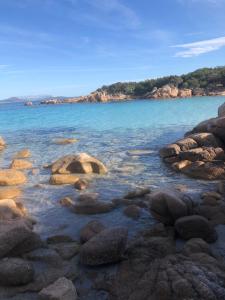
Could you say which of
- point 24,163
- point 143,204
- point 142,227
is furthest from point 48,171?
point 142,227

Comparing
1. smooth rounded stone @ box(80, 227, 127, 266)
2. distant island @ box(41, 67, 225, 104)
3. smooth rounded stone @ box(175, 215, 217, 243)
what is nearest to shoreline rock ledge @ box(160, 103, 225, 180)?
smooth rounded stone @ box(175, 215, 217, 243)

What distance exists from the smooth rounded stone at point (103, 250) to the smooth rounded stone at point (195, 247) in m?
1.05

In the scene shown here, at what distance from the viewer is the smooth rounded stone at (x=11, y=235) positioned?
6332 millimetres

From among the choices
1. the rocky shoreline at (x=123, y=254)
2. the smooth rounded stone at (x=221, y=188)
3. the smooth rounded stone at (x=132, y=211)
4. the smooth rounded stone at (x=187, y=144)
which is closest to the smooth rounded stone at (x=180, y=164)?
the smooth rounded stone at (x=187, y=144)

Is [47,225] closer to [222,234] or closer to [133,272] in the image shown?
[133,272]

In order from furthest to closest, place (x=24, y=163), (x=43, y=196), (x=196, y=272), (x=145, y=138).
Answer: (x=145, y=138), (x=24, y=163), (x=43, y=196), (x=196, y=272)

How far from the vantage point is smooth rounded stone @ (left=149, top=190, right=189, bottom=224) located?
299 inches

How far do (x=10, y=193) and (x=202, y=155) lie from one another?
6.73 m

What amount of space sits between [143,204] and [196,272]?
431 cm

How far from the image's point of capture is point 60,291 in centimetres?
517

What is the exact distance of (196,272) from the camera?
4.79 meters

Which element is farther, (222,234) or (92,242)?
(222,234)

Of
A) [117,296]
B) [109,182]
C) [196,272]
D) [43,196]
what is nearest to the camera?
[196,272]

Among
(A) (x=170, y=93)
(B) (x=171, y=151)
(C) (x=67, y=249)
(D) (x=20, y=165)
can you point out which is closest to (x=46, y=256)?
(C) (x=67, y=249)
